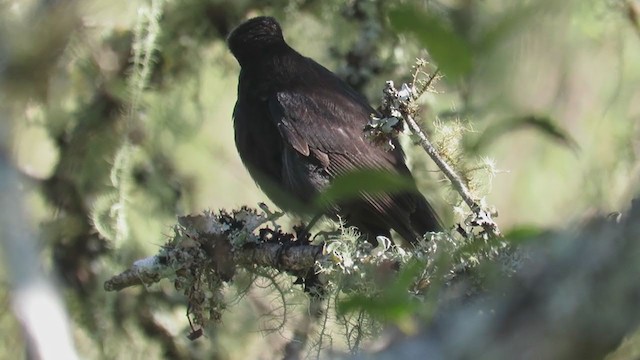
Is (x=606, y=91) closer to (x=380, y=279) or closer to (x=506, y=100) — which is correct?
(x=380, y=279)

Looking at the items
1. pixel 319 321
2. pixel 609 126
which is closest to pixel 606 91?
pixel 609 126

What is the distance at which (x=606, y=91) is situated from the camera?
2.47 m

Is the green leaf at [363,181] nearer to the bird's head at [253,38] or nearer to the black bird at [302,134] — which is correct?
the black bird at [302,134]

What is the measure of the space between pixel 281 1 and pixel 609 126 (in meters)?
2.70

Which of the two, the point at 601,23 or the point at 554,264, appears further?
the point at 601,23

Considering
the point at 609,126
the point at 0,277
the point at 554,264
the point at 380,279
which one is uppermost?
the point at 0,277

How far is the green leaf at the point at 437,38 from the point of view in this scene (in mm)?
804

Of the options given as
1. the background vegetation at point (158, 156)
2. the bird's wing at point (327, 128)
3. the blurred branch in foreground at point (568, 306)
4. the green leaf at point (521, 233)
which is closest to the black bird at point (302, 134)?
the bird's wing at point (327, 128)

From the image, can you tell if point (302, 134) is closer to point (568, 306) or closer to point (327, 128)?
point (327, 128)

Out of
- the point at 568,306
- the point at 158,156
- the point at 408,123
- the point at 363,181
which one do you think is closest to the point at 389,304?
the point at 363,181

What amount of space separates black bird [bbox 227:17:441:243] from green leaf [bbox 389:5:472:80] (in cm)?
282

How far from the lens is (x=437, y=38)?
32.1 inches

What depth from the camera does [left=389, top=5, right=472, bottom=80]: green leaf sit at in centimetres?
80

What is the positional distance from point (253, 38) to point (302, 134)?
54cm
